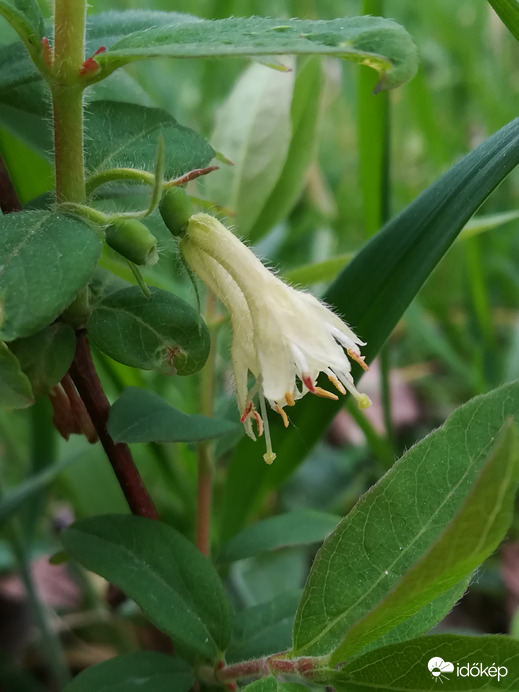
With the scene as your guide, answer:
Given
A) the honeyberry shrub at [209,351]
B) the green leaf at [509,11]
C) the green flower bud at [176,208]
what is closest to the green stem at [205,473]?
the honeyberry shrub at [209,351]

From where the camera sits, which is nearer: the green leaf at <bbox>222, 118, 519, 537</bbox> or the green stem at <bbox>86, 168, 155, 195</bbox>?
the green stem at <bbox>86, 168, 155, 195</bbox>

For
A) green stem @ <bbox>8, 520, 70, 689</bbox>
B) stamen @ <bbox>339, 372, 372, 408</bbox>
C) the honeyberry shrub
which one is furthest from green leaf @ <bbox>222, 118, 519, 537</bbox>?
green stem @ <bbox>8, 520, 70, 689</bbox>

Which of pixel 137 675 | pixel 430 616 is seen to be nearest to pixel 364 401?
pixel 430 616

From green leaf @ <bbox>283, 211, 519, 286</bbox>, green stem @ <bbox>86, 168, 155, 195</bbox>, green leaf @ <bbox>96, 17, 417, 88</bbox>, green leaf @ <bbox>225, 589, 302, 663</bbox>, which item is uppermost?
green leaf @ <bbox>96, 17, 417, 88</bbox>

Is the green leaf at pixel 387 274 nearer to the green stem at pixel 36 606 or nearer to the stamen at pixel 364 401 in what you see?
the stamen at pixel 364 401

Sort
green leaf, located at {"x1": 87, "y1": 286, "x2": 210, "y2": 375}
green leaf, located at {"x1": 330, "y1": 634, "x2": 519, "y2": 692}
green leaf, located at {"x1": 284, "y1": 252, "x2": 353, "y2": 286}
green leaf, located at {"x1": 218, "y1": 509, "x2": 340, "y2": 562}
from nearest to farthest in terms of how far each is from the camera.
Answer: green leaf, located at {"x1": 330, "y1": 634, "x2": 519, "y2": 692} → green leaf, located at {"x1": 87, "y1": 286, "x2": 210, "y2": 375} → green leaf, located at {"x1": 218, "y1": 509, "x2": 340, "y2": 562} → green leaf, located at {"x1": 284, "y1": 252, "x2": 353, "y2": 286}

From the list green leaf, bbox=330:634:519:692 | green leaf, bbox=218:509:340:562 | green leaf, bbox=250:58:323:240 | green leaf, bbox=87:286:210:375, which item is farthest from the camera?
green leaf, bbox=250:58:323:240

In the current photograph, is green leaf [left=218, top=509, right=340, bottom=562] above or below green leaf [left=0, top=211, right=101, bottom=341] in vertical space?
below

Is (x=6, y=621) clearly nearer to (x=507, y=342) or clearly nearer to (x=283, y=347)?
(x=283, y=347)

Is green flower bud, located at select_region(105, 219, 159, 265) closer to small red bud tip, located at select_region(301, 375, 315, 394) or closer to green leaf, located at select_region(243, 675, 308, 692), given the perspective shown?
small red bud tip, located at select_region(301, 375, 315, 394)
